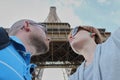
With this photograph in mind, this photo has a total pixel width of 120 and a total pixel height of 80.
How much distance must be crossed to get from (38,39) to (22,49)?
376mm

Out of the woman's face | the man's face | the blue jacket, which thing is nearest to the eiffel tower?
the woman's face

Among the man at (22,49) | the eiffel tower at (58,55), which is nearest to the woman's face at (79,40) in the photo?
the man at (22,49)

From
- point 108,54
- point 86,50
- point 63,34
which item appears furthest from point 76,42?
point 63,34

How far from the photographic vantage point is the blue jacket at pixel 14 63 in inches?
88.1

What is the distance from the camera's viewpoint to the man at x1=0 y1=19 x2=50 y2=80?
2277mm

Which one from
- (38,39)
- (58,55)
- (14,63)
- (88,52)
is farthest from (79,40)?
(58,55)

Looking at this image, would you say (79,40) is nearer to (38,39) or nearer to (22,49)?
(38,39)

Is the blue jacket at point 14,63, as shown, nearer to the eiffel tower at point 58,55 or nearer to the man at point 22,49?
the man at point 22,49

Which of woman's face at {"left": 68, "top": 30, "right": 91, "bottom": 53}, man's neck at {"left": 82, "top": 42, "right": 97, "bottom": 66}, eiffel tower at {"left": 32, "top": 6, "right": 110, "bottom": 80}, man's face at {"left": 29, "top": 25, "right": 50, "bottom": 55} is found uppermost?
man's face at {"left": 29, "top": 25, "right": 50, "bottom": 55}

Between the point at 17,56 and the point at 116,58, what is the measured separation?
0.81 meters

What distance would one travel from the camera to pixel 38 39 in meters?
2.96

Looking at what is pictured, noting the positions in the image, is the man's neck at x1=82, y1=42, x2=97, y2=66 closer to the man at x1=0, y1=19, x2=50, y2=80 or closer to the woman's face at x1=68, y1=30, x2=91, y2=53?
the woman's face at x1=68, y1=30, x2=91, y2=53

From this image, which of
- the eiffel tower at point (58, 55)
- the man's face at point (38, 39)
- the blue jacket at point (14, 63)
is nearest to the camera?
the blue jacket at point (14, 63)

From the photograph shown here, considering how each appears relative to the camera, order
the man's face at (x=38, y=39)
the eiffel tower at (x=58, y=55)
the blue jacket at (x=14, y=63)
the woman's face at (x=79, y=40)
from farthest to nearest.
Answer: the eiffel tower at (x=58, y=55) → the woman's face at (x=79, y=40) → the man's face at (x=38, y=39) → the blue jacket at (x=14, y=63)
